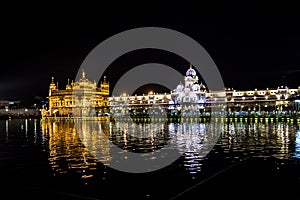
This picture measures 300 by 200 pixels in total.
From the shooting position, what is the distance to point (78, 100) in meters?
122

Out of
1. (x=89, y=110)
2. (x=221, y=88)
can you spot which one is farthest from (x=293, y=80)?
(x=89, y=110)

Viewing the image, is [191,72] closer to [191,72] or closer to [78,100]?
[191,72]

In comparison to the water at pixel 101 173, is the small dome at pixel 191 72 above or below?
above

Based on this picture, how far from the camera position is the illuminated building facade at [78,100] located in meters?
120

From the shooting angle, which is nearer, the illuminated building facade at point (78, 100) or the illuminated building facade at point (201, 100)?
the illuminated building facade at point (201, 100)

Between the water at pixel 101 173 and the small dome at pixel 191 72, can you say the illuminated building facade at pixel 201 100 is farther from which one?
the water at pixel 101 173

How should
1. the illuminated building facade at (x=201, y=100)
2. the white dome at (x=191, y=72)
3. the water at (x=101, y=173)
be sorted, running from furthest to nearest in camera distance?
the white dome at (x=191, y=72)
the illuminated building facade at (x=201, y=100)
the water at (x=101, y=173)

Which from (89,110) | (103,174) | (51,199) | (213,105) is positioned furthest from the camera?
(89,110)

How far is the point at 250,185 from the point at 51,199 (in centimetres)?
429

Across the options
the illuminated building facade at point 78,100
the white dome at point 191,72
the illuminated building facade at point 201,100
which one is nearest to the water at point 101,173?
the illuminated building facade at point 201,100

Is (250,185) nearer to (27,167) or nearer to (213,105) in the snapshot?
(27,167)

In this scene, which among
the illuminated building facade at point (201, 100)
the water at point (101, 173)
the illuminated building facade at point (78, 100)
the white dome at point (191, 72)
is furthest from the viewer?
the white dome at point (191, 72)

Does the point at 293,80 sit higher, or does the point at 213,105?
the point at 293,80

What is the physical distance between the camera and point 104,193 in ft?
30.7
